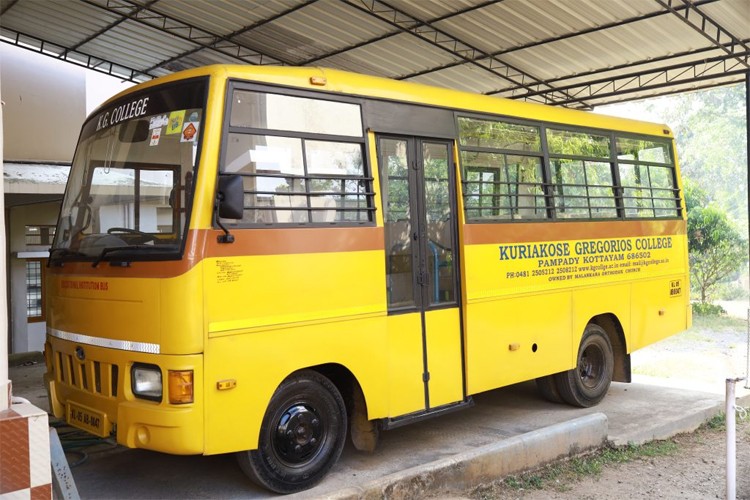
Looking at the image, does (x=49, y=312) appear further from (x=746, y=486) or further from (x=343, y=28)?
(x=343, y=28)

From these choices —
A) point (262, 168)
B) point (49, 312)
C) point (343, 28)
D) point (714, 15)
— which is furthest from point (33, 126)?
point (714, 15)

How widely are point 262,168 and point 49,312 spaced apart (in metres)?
2.19

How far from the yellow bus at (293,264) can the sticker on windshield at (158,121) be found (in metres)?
0.02

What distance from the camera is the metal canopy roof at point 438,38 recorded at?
41.3 feet

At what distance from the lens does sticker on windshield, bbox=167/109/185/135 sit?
4848mm

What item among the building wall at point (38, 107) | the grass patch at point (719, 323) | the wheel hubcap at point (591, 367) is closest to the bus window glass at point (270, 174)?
the wheel hubcap at point (591, 367)

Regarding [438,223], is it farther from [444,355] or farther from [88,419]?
[88,419]

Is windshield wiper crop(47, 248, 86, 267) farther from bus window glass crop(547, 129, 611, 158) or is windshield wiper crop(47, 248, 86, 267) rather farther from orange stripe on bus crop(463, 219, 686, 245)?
bus window glass crop(547, 129, 611, 158)

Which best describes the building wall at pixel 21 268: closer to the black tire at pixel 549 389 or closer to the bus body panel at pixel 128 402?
the bus body panel at pixel 128 402

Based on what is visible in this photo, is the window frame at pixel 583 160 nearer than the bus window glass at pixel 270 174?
No

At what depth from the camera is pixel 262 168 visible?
16.2 ft

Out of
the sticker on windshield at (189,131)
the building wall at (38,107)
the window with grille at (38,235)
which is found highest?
the building wall at (38,107)

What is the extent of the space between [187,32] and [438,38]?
5.26m

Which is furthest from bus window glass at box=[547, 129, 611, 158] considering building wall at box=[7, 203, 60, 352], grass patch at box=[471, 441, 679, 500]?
building wall at box=[7, 203, 60, 352]
